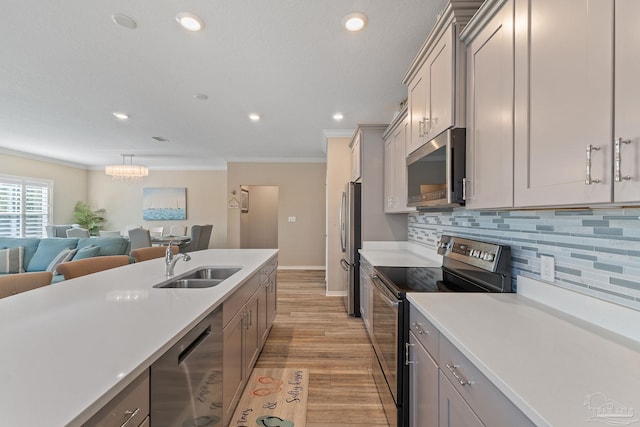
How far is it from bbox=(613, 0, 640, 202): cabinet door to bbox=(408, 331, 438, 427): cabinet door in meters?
0.87

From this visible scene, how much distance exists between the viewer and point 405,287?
166 centimetres

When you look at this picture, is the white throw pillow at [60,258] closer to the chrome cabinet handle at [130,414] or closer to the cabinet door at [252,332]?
the cabinet door at [252,332]

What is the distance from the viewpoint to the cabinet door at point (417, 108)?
1885 millimetres

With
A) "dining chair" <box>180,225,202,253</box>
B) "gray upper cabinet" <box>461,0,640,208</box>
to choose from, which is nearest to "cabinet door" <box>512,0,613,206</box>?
"gray upper cabinet" <box>461,0,640,208</box>

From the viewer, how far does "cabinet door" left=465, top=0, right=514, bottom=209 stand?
3.85ft

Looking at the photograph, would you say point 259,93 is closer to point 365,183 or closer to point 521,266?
point 365,183

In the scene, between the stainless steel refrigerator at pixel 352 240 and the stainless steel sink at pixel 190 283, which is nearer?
A: the stainless steel sink at pixel 190 283

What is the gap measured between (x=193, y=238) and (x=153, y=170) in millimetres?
3079

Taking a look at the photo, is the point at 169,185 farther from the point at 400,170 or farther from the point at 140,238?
the point at 400,170

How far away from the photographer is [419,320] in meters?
1.36

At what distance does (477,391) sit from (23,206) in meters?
8.73

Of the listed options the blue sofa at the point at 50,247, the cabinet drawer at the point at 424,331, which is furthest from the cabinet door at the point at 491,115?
the blue sofa at the point at 50,247

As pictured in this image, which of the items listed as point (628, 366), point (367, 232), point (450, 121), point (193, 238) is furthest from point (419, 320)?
point (193, 238)

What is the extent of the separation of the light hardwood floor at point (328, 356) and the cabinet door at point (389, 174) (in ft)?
4.79
